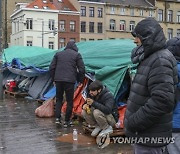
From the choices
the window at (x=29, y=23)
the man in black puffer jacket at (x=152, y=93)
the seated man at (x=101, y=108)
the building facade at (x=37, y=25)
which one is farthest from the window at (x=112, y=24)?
the man in black puffer jacket at (x=152, y=93)

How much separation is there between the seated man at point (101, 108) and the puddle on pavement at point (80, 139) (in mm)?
147

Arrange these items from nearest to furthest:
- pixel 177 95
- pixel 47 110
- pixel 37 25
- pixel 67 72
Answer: pixel 177 95 → pixel 67 72 → pixel 47 110 → pixel 37 25

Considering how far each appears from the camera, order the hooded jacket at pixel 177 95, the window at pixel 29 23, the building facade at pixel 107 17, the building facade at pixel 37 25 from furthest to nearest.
Result: the building facade at pixel 107 17, the window at pixel 29 23, the building facade at pixel 37 25, the hooded jacket at pixel 177 95

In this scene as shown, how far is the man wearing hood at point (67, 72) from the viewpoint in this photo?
25.1 feet

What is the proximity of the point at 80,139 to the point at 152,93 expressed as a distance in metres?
3.65

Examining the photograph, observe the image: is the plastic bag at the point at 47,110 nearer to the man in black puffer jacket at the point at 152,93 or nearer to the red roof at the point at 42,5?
the man in black puffer jacket at the point at 152,93

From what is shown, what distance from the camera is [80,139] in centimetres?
654

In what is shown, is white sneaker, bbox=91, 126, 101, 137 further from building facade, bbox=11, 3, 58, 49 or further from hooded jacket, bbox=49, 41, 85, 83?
Result: building facade, bbox=11, 3, 58, 49

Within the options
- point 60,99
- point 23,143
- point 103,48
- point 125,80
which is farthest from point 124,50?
point 23,143

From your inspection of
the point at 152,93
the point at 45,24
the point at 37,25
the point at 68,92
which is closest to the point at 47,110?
the point at 68,92

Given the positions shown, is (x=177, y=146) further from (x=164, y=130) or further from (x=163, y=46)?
(x=163, y=46)

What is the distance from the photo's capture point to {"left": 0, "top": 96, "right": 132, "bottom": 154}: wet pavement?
5840 millimetres

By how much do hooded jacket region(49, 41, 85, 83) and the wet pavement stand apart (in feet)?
3.38

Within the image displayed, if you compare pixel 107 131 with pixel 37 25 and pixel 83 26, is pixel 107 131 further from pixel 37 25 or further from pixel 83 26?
pixel 83 26
